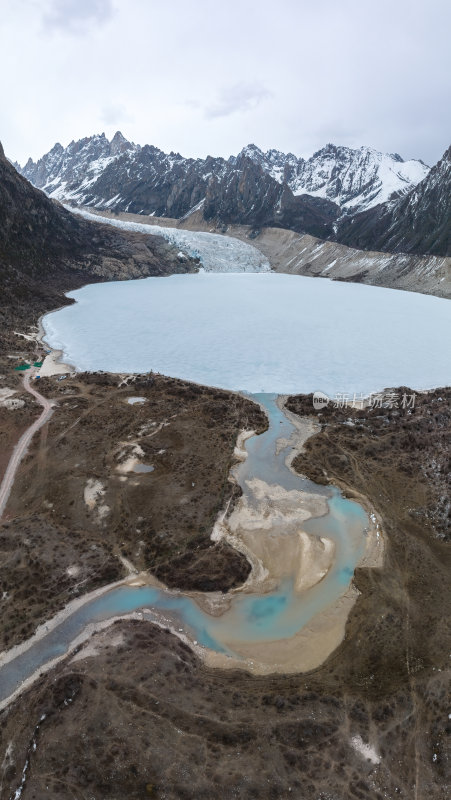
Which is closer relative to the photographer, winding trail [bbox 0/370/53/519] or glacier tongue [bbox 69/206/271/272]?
winding trail [bbox 0/370/53/519]

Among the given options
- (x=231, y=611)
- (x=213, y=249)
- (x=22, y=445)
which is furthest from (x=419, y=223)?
(x=231, y=611)

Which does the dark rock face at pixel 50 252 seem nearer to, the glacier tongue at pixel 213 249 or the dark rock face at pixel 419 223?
the glacier tongue at pixel 213 249

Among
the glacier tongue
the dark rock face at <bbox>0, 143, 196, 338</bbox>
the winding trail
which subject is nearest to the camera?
the winding trail

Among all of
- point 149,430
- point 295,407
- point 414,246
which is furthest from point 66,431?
point 414,246

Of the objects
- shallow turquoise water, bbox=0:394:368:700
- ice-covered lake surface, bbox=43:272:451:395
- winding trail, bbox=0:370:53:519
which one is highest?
ice-covered lake surface, bbox=43:272:451:395

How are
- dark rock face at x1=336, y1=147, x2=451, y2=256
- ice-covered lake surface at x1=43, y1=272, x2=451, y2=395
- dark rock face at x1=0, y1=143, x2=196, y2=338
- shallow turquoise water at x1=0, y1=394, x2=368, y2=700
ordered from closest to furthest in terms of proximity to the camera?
shallow turquoise water at x1=0, y1=394, x2=368, y2=700
ice-covered lake surface at x1=43, y1=272, x2=451, y2=395
dark rock face at x1=0, y1=143, x2=196, y2=338
dark rock face at x1=336, y1=147, x2=451, y2=256

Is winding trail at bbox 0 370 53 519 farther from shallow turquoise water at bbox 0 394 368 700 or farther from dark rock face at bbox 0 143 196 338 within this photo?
dark rock face at bbox 0 143 196 338

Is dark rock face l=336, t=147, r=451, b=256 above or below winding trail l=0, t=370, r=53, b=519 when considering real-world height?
above

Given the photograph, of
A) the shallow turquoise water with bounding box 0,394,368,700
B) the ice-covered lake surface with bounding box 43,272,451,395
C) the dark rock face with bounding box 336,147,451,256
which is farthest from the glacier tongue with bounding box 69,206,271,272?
the shallow turquoise water with bounding box 0,394,368,700
